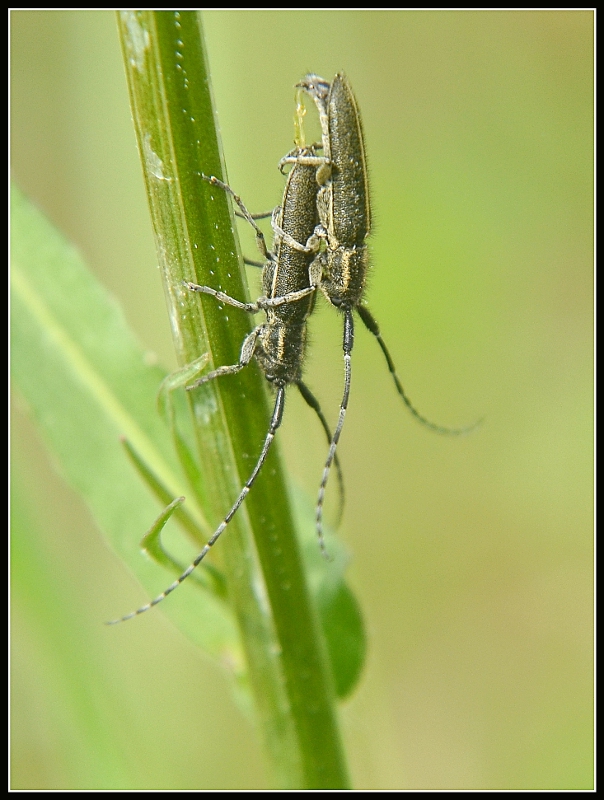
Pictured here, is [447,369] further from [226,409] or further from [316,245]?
[226,409]

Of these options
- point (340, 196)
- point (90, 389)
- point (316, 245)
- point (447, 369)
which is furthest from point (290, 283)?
point (447, 369)

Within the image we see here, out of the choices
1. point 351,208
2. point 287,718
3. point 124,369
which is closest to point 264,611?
point 287,718

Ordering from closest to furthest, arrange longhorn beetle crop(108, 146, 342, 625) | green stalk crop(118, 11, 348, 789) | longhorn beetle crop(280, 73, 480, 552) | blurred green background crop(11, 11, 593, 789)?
1. green stalk crop(118, 11, 348, 789)
2. longhorn beetle crop(280, 73, 480, 552)
3. longhorn beetle crop(108, 146, 342, 625)
4. blurred green background crop(11, 11, 593, 789)

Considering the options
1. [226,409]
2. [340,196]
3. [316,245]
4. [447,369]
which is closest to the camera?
[226,409]

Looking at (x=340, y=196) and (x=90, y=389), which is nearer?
(x=340, y=196)

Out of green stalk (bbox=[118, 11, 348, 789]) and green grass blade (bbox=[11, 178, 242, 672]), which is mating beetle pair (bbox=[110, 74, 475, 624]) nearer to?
green stalk (bbox=[118, 11, 348, 789])

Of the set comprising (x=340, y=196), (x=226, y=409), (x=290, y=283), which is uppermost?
(x=340, y=196)

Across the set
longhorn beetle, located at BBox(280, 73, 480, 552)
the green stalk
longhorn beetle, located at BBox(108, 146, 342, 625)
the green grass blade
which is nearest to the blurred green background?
the green grass blade
